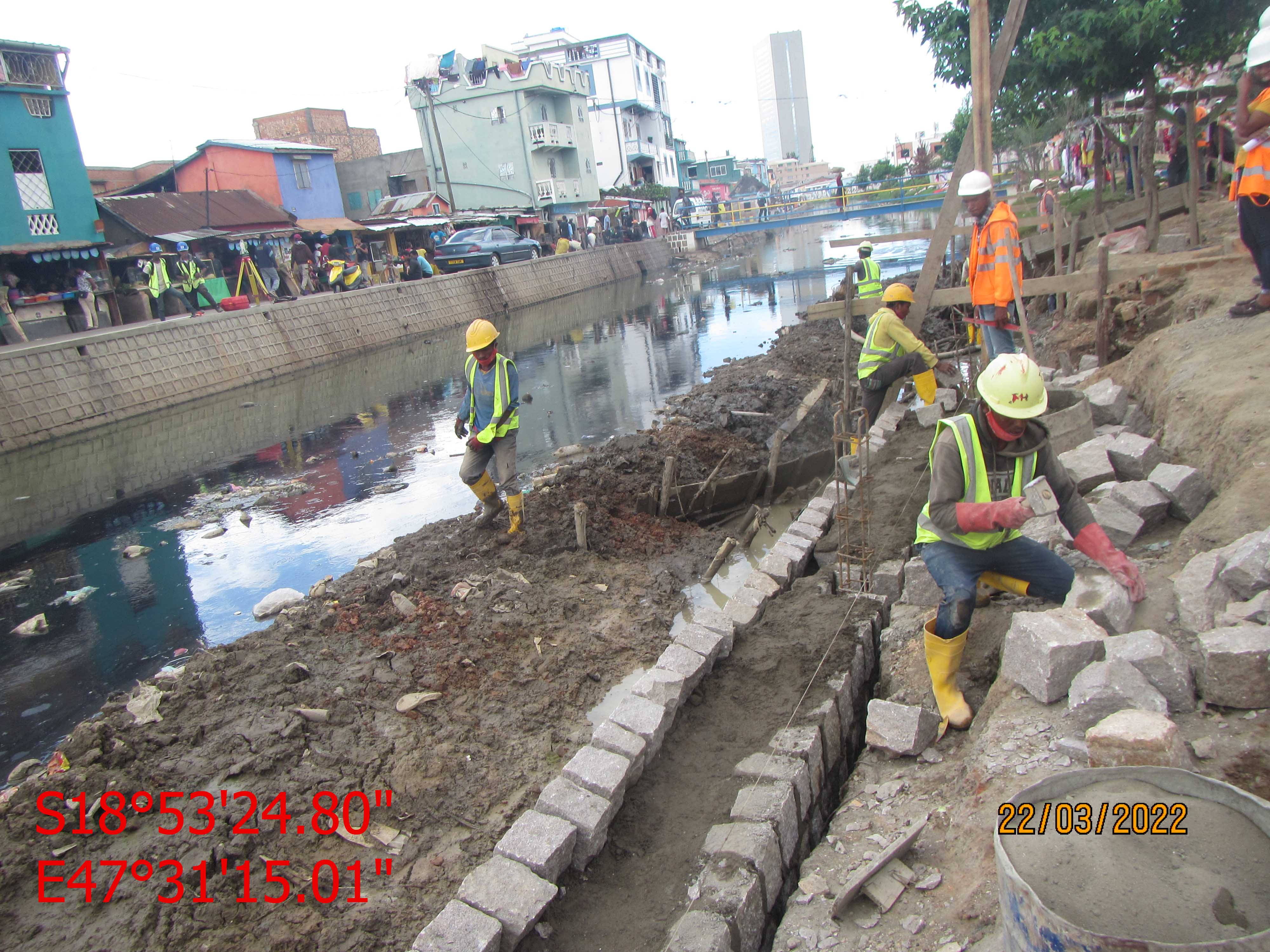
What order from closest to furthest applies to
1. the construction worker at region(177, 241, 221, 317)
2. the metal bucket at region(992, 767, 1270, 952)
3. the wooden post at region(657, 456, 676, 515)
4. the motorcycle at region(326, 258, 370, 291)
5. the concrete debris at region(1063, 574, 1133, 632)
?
1. the metal bucket at region(992, 767, 1270, 952)
2. the concrete debris at region(1063, 574, 1133, 632)
3. the wooden post at region(657, 456, 676, 515)
4. the construction worker at region(177, 241, 221, 317)
5. the motorcycle at region(326, 258, 370, 291)

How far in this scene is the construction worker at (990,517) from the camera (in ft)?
10.1

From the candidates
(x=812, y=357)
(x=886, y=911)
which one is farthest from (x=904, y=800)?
(x=812, y=357)

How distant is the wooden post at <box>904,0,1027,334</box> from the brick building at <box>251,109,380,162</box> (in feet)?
132

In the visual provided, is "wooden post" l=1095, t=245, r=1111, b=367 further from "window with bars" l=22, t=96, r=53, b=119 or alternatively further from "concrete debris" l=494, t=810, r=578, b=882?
"window with bars" l=22, t=96, r=53, b=119

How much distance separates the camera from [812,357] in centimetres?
1334

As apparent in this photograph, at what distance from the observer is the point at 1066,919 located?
1.63m

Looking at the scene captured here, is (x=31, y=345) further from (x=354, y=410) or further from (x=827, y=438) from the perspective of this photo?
(x=827, y=438)

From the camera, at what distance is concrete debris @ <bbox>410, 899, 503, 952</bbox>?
2.66m

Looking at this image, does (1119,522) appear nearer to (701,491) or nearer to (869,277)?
(701,491)

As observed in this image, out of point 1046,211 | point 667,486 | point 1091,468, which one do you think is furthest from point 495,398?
point 1046,211

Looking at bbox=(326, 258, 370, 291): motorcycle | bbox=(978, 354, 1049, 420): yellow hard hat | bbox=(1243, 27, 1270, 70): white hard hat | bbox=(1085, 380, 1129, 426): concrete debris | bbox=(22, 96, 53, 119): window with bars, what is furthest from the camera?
bbox=(326, 258, 370, 291): motorcycle

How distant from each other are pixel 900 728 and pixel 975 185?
472 cm

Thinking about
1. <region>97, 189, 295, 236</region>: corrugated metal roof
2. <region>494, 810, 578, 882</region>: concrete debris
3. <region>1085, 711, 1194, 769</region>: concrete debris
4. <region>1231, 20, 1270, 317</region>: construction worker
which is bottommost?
<region>494, 810, 578, 882</region>: concrete debris

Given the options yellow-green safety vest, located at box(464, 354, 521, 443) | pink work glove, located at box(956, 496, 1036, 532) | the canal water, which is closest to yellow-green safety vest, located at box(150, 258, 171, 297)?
the canal water
